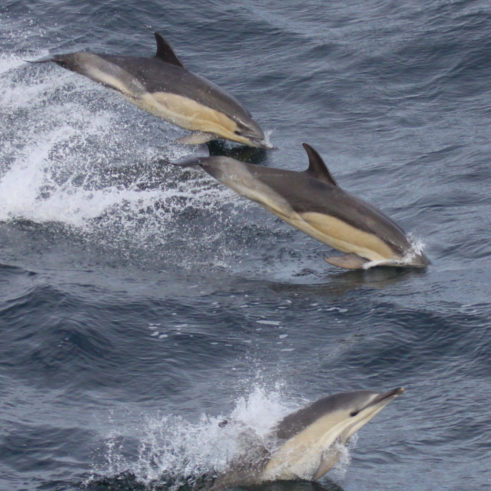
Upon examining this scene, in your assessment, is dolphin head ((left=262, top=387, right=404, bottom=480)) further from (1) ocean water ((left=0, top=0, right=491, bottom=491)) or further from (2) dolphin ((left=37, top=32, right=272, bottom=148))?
(2) dolphin ((left=37, top=32, right=272, bottom=148))

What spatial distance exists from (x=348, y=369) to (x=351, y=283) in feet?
6.57

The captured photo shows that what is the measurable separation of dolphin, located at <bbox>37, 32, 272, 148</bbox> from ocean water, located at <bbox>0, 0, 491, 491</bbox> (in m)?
0.63

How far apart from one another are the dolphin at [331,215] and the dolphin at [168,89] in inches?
128

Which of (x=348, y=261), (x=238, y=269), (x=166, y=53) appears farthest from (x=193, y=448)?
(x=166, y=53)

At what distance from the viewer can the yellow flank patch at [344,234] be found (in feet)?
37.2

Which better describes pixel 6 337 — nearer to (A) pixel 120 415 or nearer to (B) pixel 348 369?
(A) pixel 120 415

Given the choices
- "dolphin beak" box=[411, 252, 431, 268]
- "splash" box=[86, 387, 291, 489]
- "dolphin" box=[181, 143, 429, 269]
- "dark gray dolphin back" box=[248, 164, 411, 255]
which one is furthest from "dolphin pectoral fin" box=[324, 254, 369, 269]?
"splash" box=[86, 387, 291, 489]

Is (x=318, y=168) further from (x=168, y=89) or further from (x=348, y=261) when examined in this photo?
(x=168, y=89)

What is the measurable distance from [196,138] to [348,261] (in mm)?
4033

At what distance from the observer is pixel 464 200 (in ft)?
42.8

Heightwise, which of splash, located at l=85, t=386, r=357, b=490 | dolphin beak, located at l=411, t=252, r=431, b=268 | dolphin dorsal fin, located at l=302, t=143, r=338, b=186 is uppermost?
dolphin dorsal fin, located at l=302, t=143, r=338, b=186

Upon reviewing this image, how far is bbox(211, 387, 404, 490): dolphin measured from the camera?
23.8ft

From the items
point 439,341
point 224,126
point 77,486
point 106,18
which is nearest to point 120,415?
point 77,486

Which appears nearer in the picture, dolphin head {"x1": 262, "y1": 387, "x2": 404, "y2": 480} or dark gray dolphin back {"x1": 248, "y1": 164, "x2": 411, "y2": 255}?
dolphin head {"x1": 262, "y1": 387, "x2": 404, "y2": 480}
